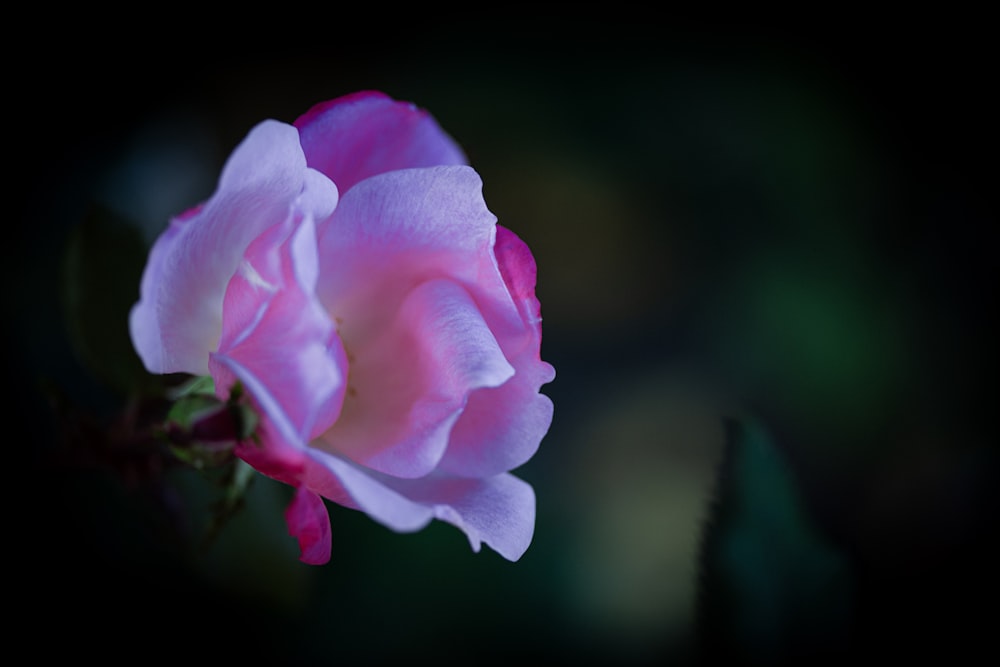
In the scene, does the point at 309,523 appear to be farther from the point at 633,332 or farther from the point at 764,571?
the point at 633,332

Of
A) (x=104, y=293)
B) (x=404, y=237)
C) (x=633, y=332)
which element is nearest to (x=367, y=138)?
(x=404, y=237)

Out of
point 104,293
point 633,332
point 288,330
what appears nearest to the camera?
point 288,330

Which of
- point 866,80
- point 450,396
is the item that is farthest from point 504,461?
point 866,80

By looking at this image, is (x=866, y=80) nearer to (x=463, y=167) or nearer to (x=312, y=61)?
(x=312, y=61)

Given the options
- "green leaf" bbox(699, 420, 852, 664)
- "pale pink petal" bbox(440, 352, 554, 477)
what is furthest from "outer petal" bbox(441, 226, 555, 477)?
"green leaf" bbox(699, 420, 852, 664)

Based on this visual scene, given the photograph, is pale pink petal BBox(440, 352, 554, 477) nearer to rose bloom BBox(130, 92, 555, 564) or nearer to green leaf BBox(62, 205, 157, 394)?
rose bloom BBox(130, 92, 555, 564)

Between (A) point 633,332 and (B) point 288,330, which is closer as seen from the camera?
(B) point 288,330

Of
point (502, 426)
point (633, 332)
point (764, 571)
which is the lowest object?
point (633, 332)
